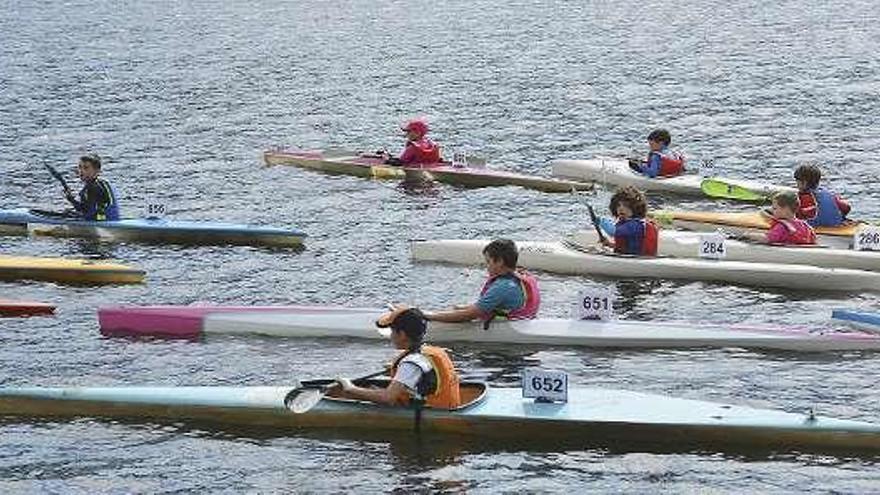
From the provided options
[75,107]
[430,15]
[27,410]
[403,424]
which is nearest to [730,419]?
[403,424]

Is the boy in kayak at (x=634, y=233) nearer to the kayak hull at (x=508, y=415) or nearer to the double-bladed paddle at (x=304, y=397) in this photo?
the kayak hull at (x=508, y=415)

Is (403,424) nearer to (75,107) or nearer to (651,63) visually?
(75,107)

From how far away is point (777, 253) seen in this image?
2430cm

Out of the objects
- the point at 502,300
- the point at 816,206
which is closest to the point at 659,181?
the point at 816,206

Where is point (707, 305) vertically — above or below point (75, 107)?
below

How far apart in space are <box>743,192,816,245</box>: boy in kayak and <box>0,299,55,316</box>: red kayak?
1042 centimetres

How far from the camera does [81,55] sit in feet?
205

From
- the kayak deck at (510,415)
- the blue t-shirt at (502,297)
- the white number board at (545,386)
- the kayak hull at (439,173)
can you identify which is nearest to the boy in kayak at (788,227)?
the blue t-shirt at (502,297)

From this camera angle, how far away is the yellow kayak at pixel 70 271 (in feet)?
80.4

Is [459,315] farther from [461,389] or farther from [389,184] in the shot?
[389,184]

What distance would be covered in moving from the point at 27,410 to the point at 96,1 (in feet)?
247

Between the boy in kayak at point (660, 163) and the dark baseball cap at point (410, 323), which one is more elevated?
the boy in kayak at point (660, 163)

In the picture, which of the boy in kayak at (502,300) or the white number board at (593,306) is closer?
the boy in kayak at (502,300)

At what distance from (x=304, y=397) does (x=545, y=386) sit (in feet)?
8.03
